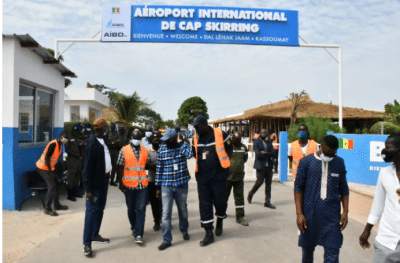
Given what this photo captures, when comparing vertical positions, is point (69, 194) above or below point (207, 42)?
below

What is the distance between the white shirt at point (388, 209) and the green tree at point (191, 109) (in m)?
55.8

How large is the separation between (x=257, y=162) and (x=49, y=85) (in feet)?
19.4

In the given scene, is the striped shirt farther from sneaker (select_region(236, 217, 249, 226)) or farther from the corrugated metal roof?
the corrugated metal roof

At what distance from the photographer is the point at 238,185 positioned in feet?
17.5

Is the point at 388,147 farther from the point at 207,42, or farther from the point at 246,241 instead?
the point at 207,42

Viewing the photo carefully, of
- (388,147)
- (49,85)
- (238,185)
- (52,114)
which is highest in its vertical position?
(49,85)

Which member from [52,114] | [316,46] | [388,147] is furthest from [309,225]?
[316,46]

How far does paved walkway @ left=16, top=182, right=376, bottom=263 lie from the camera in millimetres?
3869

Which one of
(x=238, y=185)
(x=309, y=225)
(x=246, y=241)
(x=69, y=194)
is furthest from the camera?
(x=69, y=194)

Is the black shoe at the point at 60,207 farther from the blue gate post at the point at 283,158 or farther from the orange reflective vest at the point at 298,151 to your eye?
the blue gate post at the point at 283,158

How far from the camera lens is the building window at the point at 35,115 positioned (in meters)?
6.77

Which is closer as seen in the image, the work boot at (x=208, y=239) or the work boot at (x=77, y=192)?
the work boot at (x=208, y=239)

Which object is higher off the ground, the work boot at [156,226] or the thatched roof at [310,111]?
the thatched roof at [310,111]

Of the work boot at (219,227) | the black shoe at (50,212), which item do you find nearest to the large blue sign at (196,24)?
the black shoe at (50,212)
